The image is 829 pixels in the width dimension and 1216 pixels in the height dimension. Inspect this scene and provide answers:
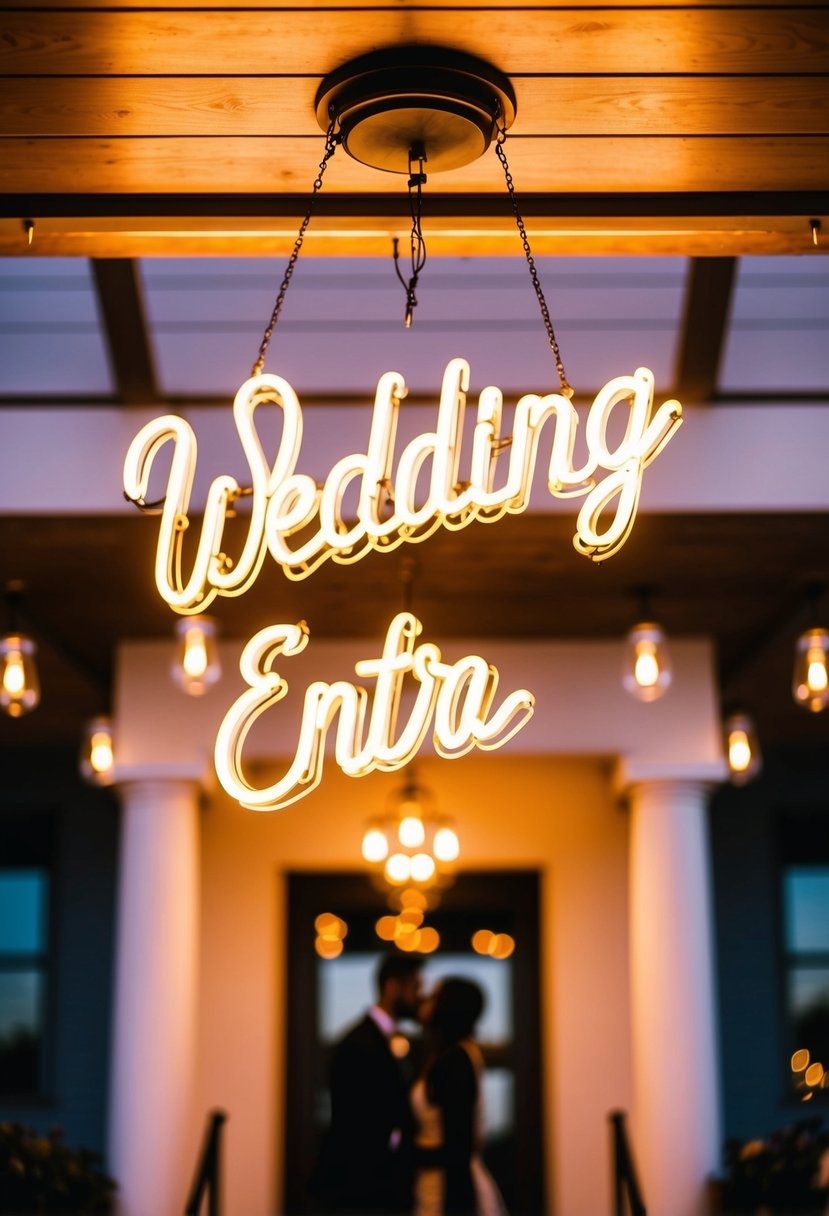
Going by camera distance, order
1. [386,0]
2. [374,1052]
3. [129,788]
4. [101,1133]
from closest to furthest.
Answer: [386,0] → [374,1052] → [129,788] → [101,1133]

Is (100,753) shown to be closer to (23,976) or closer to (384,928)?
(23,976)

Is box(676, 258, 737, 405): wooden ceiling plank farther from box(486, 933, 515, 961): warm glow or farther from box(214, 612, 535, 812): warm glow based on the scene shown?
box(486, 933, 515, 961): warm glow

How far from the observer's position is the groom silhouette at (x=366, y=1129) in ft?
20.3

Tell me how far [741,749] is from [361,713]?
395 centimetres

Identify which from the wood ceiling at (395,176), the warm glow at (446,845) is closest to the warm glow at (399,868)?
the warm glow at (446,845)

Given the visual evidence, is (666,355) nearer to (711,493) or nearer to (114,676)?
(711,493)

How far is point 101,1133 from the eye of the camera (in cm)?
862

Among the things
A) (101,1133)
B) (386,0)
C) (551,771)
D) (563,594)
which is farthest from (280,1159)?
(386,0)

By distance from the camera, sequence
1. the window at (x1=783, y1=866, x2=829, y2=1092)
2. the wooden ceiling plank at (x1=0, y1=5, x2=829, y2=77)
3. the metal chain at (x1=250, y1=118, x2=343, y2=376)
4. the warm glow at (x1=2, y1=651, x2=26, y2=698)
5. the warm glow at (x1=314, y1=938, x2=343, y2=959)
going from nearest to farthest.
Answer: the wooden ceiling plank at (x1=0, y1=5, x2=829, y2=77) → the metal chain at (x1=250, y1=118, x2=343, y2=376) → the warm glow at (x1=2, y1=651, x2=26, y2=698) → the window at (x1=783, y1=866, x2=829, y2=1092) → the warm glow at (x1=314, y1=938, x2=343, y2=959)

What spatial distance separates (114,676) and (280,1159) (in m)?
3.39

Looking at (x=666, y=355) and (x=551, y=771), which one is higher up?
(x=666, y=355)

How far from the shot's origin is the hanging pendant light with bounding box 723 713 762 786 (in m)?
6.98

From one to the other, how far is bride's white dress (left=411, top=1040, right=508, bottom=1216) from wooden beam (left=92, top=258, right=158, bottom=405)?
3102 mm

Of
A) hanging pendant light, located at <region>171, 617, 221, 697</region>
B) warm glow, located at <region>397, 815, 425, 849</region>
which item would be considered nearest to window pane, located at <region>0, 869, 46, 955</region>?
warm glow, located at <region>397, 815, 425, 849</region>
